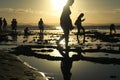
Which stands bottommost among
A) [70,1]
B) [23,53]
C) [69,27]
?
[23,53]

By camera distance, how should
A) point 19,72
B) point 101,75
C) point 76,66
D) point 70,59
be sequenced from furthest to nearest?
point 70,59, point 76,66, point 101,75, point 19,72

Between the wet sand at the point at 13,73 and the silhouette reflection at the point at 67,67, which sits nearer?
the wet sand at the point at 13,73

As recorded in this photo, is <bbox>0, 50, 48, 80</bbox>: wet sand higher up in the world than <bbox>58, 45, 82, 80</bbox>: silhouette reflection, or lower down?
higher up

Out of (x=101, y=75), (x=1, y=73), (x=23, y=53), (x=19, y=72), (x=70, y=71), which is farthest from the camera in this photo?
(x=23, y=53)

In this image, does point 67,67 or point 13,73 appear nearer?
point 13,73

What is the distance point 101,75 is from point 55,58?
19.1 ft

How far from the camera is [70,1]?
696 inches

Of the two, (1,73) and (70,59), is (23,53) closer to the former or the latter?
(70,59)

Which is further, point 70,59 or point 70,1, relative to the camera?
point 70,1

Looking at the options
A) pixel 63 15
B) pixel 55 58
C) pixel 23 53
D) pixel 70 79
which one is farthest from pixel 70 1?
pixel 70 79

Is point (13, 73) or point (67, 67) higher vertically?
point (13, 73)

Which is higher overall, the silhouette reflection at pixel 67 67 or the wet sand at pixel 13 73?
the wet sand at pixel 13 73

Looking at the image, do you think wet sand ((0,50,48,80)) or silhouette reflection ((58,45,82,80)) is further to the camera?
silhouette reflection ((58,45,82,80))

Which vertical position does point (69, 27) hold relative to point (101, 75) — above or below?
above
